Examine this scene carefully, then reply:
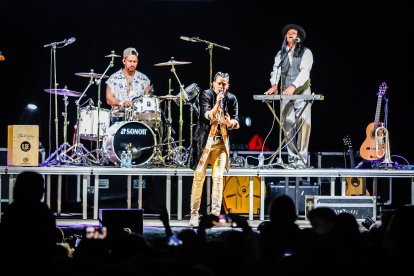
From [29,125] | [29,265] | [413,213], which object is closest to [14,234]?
[29,265]

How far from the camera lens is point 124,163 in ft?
38.3

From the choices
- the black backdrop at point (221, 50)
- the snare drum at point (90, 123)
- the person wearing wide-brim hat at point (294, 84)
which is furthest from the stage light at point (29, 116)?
the person wearing wide-brim hat at point (294, 84)

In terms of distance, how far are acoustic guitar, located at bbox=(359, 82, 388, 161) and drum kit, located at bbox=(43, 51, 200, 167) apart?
116 inches

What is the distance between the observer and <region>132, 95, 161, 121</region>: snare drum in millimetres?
12211

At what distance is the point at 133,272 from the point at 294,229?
1.67m

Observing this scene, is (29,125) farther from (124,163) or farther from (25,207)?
(25,207)

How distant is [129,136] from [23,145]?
5.42 ft

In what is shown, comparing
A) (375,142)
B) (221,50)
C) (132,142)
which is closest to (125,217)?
(132,142)

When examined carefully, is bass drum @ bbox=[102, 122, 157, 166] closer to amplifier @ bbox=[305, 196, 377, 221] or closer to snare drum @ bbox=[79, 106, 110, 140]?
snare drum @ bbox=[79, 106, 110, 140]

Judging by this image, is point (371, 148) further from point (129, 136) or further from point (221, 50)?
point (129, 136)

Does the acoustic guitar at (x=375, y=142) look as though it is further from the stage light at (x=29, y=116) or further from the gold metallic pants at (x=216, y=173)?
the stage light at (x=29, y=116)

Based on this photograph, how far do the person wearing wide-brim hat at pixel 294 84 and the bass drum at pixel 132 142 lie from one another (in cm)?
205

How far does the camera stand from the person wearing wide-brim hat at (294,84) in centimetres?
1151

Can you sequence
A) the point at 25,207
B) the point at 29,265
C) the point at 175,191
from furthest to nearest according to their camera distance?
1. the point at 175,191
2. the point at 25,207
3. the point at 29,265
